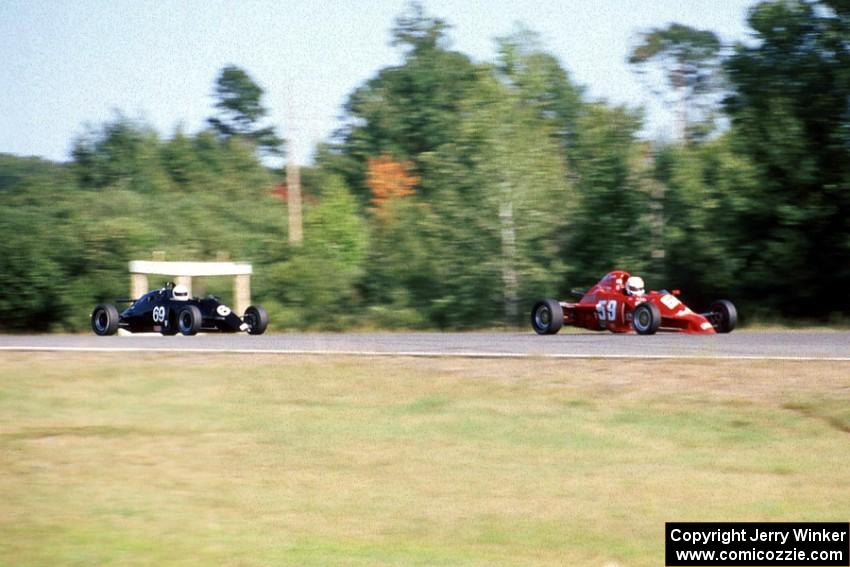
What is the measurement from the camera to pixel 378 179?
2958 inches

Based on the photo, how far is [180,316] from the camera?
89.4ft

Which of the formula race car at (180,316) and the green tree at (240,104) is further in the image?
the green tree at (240,104)

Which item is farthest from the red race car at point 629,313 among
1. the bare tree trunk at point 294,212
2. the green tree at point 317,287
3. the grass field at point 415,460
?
the bare tree trunk at point 294,212

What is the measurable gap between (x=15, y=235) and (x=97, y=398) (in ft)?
89.7

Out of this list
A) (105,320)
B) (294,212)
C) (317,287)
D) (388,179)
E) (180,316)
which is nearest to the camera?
(180,316)

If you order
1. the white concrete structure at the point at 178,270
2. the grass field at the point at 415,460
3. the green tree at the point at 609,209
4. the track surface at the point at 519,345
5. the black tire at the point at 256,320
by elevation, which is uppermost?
the green tree at the point at 609,209

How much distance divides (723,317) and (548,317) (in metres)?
3.45

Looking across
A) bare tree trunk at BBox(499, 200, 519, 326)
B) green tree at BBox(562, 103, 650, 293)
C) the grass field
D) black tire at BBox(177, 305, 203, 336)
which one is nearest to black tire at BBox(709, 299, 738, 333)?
the grass field

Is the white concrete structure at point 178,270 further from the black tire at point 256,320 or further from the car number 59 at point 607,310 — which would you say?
the car number 59 at point 607,310

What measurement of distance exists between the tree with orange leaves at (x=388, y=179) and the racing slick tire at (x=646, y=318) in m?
49.3

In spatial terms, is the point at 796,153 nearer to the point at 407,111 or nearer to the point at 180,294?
the point at 180,294

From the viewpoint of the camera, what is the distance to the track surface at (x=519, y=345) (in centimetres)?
1723

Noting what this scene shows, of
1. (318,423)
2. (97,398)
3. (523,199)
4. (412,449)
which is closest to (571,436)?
(412,449)

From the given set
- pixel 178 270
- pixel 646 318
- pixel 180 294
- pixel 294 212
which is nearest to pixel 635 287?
pixel 646 318
